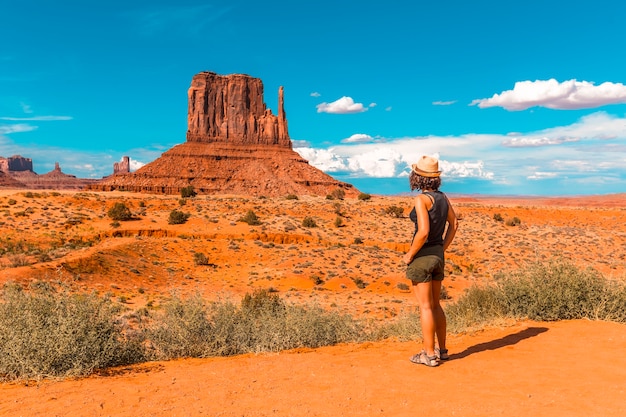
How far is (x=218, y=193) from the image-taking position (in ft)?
294

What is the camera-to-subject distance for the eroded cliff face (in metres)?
121

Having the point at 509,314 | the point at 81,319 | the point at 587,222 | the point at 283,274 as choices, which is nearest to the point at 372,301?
the point at 283,274

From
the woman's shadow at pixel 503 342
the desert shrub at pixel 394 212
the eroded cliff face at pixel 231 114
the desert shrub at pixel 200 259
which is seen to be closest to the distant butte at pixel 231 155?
the eroded cliff face at pixel 231 114

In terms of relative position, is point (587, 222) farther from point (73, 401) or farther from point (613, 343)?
point (73, 401)

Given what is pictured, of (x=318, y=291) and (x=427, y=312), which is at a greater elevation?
(x=427, y=312)

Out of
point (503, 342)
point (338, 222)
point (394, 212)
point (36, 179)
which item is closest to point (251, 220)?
point (338, 222)

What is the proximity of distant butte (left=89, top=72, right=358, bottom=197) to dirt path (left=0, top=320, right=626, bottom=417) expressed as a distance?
8486cm

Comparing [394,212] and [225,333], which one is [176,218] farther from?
[225,333]

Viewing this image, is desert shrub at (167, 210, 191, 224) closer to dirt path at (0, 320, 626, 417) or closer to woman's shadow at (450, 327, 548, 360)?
dirt path at (0, 320, 626, 417)

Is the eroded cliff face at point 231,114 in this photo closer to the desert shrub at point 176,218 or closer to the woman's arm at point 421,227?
the desert shrub at point 176,218

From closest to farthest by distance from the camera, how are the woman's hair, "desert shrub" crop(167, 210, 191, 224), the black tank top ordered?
the black tank top < the woman's hair < "desert shrub" crop(167, 210, 191, 224)

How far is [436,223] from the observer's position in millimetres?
5676

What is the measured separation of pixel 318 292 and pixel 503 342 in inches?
615

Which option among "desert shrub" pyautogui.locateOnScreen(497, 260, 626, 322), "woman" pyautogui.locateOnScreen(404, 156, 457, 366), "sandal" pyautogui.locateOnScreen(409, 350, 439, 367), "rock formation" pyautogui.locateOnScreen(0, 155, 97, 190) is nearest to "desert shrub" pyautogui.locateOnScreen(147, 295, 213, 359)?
"sandal" pyautogui.locateOnScreen(409, 350, 439, 367)
